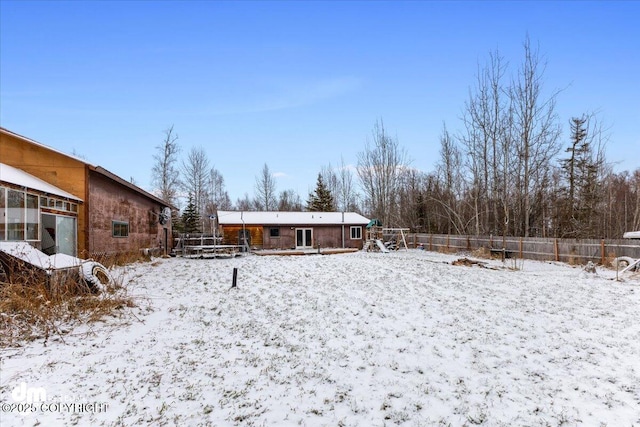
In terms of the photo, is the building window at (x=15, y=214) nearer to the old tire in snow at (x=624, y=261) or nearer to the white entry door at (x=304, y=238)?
the white entry door at (x=304, y=238)

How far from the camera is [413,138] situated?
37.2m

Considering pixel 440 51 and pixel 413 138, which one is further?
pixel 413 138

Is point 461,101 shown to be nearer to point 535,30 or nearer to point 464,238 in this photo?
point 535,30

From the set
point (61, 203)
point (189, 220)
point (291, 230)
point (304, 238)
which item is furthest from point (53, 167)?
point (189, 220)

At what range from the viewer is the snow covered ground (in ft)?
12.7

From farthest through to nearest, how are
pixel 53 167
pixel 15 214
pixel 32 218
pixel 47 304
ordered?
pixel 53 167 → pixel 32 218 → pixel 15 214 → pixel 47 304

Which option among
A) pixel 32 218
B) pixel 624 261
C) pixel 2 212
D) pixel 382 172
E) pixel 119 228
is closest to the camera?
pixel 2 212

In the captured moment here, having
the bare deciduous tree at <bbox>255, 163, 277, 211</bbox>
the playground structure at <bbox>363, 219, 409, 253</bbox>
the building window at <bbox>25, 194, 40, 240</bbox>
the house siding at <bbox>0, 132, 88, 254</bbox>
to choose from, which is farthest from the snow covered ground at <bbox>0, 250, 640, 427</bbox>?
the bare deciduous tree at <bbox>255, 163, 277, 211</bbox>

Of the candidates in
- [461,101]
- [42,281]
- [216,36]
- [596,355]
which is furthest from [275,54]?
[461,101]

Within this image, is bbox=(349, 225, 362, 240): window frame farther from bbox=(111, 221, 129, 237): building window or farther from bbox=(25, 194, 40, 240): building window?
bbox=(25, 194, 40, 240): building window

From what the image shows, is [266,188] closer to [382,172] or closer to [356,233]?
[382,172]

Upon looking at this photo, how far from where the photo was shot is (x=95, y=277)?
26.6 feet

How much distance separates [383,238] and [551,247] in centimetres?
1265

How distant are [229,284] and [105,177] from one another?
872cm
